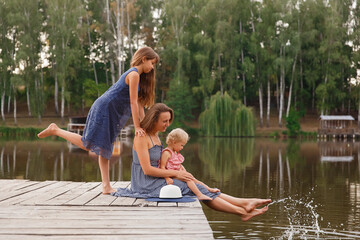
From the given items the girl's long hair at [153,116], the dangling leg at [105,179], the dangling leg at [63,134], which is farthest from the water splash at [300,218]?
the dangling leg at [63,134]

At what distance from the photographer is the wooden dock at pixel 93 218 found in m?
3.16

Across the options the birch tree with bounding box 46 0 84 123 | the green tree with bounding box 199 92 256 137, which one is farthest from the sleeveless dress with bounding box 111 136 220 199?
the birch tree with bounding box 46 0 84 123

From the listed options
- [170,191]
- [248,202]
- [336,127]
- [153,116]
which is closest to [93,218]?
[170,191]

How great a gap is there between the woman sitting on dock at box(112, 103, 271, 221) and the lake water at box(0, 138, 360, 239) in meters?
1.42

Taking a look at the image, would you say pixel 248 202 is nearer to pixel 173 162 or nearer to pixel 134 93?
pixel 173 162

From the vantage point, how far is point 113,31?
42.7 metres

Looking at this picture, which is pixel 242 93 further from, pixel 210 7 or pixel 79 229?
pixel 79 229

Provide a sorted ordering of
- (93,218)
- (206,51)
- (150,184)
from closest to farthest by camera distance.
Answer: (93,218), (150,184), (206,51)

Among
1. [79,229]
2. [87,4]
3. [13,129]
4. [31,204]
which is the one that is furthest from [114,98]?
[87,4]

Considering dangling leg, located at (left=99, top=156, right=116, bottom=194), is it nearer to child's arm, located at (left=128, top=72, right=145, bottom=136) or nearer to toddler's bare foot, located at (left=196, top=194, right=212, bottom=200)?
child's arm, located at (left=128, top=72, right=145, bottom=136)

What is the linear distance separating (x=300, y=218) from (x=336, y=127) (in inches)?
1256

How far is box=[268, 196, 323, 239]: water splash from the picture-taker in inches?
237

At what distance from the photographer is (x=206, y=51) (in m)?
39.4

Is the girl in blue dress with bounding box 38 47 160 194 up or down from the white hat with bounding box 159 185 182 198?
up
